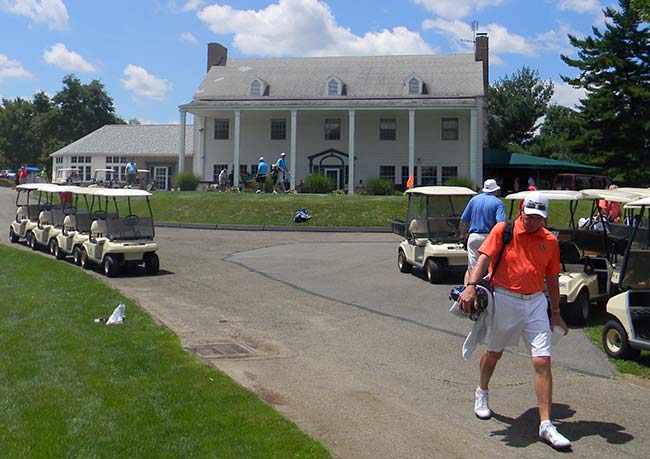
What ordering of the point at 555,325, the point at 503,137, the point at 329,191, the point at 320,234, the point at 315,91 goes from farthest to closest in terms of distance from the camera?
the point at 503,137 → the point at 315,91 → the point at 329,191 → the point at 320,234 → the point at 555,325

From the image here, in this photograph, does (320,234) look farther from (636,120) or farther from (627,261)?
(636,120)

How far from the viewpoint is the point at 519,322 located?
5277 mm

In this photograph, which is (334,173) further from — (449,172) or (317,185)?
(317,185)

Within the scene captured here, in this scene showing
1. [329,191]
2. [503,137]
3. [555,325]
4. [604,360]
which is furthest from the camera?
[503,137]

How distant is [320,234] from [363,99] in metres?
16.9

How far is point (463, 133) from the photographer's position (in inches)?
1539

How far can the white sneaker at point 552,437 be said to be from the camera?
187 inches

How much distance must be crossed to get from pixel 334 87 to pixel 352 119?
4.33 meters

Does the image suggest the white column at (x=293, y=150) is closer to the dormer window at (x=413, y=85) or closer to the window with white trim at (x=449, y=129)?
the dormer window at (x=413, y=85)

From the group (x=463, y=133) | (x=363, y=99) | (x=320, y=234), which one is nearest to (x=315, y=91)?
(x=363, y=99)

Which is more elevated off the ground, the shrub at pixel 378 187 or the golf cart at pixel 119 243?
the shrub at pixel 378 187

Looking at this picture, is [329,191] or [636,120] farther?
[636,120]

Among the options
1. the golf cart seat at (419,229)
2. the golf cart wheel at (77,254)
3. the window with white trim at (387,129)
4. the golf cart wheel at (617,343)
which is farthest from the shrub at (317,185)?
the golf cart wheel at (617,343)

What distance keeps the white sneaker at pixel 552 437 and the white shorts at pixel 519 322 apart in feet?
1.78
